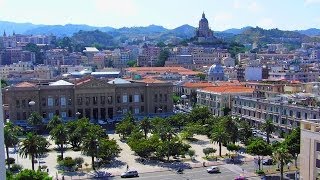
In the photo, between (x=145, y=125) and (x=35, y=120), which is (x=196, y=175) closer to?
(x=145, y=125)

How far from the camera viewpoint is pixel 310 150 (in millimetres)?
47250

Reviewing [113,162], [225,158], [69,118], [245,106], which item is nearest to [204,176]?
[225,158]

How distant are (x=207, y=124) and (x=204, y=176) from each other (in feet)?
88.1

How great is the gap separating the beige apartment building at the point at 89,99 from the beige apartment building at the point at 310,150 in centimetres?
5308

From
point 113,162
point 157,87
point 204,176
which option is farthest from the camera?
point 157,87

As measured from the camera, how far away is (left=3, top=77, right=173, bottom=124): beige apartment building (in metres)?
95.9

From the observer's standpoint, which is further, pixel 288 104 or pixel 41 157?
pixel 288 104

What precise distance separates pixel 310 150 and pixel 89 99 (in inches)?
2392

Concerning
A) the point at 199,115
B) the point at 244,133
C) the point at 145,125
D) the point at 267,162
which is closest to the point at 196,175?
the point at 267,162

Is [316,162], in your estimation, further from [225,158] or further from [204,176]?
[225,158]

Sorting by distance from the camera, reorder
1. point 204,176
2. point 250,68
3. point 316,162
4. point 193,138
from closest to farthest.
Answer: point 316,162 → point 204,176 → point 193,138 → point 250,68

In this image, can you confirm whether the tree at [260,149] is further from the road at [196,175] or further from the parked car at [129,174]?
the parked car at [129,174]

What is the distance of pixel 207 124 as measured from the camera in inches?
3374

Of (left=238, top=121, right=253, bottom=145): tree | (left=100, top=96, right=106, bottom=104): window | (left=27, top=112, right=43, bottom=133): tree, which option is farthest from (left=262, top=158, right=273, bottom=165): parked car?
(left=100, top=96, right=106, bottom=104): window
